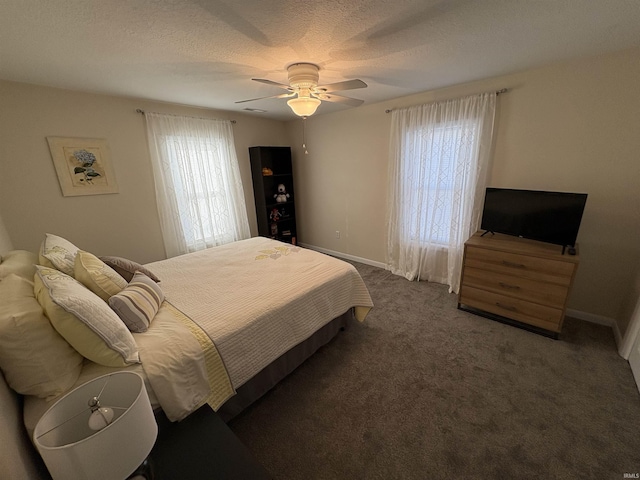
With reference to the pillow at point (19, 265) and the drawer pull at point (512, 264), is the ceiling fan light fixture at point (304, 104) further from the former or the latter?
the drawer pull at point (512, 264)

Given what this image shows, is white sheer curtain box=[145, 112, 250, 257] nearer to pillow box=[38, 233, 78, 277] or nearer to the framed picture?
the framed picture

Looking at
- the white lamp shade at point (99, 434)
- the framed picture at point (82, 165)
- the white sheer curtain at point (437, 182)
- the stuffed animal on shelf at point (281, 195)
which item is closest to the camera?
the white lamp shade at point (99, 434)

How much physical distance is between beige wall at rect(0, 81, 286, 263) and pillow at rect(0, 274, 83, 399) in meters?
1.96

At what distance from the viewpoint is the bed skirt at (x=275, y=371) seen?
156 centimetres

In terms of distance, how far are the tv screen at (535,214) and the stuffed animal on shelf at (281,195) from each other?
2.89 m

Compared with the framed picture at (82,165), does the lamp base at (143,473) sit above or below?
below

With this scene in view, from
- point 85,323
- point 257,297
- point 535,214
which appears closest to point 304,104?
point 257,297

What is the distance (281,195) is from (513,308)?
3426 mm

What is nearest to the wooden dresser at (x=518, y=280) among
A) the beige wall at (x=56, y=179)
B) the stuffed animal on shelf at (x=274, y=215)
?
the stuffed animal on shelf at (x=274, y=215)

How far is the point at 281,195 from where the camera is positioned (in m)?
4.32

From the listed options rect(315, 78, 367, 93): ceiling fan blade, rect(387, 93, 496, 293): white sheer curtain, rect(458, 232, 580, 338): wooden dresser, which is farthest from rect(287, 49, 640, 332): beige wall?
rect(315, 78, 367, 93): ceiling fan blade

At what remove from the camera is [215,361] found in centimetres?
139

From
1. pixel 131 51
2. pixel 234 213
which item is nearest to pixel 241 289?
pixel 131 51

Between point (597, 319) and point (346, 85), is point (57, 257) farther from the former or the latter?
point (597, 319)
